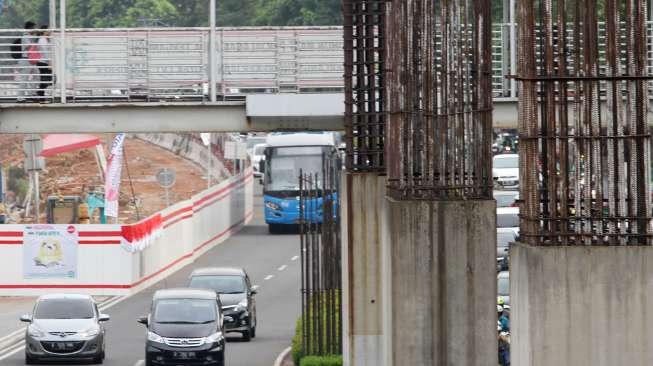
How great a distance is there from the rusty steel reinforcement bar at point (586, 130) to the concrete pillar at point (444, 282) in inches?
155

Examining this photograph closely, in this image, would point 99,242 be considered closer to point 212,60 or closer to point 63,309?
point 63,309

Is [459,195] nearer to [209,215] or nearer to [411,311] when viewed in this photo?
[411,311]

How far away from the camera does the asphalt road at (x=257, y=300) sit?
36.8 meters

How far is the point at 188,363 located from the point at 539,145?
1951 cm

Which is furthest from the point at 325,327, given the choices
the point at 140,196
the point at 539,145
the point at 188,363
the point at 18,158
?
the point at 18,158

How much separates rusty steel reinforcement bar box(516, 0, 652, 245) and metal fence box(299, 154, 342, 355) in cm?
1548

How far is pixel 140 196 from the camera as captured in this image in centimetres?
6906

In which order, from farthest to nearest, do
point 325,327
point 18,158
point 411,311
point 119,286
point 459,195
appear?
point 18,158 → point 119,286 → point 325,327 → point 459,195 → point 411,311

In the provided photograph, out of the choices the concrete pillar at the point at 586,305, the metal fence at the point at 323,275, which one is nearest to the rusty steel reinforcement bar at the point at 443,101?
the concrete pillar at the point at 586,305

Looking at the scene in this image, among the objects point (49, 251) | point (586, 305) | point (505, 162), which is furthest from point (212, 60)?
point (505, 162)

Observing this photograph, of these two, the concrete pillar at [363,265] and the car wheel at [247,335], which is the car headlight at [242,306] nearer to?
the car wheel at [247,335]

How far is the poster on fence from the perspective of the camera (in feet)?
162

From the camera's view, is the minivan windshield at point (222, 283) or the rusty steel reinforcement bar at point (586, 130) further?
the minivan windshield at point (222, 283)

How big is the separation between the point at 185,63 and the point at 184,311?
459 cm
